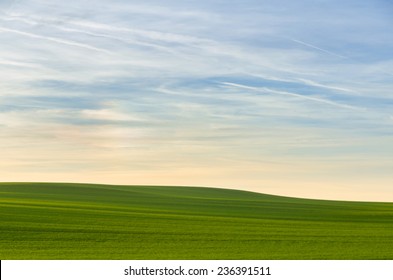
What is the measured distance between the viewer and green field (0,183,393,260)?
13609 mm

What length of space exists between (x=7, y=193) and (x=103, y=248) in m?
16.3

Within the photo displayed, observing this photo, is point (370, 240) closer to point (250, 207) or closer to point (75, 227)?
point (75, 227)

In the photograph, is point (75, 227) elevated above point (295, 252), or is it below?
above

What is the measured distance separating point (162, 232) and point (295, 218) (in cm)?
751

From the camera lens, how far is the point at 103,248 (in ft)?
46.3

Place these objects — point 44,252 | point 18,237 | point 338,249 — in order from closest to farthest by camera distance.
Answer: point 44,252 → point 338,249 → point 18,237

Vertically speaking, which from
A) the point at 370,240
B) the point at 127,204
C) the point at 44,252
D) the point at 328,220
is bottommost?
the point at 44,252

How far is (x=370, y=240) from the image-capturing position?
16.1 metres

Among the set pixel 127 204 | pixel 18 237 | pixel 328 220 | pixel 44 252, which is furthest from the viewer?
pixel 127 204

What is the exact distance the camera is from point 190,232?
1666cm

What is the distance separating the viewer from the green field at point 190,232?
13.6 m

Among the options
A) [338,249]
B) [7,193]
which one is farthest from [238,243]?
[7,193]

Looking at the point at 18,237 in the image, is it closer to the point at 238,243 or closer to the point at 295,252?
the point at 238,243

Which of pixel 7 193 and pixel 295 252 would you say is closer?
pixel 295 252
